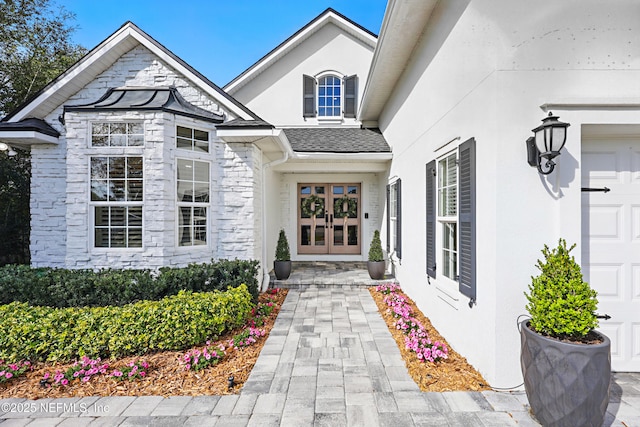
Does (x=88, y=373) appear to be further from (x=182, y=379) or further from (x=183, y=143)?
(x=183, y=143)

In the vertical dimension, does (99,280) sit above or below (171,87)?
below

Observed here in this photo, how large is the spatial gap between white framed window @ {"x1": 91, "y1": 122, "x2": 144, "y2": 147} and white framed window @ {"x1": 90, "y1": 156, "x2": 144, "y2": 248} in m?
0.24

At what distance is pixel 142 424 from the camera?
242cm

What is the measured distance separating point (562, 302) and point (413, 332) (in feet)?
6.61

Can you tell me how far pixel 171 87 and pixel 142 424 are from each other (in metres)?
5.66

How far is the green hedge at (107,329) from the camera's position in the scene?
134 inches

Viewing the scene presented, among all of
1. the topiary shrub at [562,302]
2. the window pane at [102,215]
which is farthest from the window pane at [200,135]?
the topiary shrub at [562,302]

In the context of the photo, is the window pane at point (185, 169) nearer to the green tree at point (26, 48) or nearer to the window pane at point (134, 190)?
the window pane at point (134, 190)

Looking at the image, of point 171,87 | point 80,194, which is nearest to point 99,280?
point 80,194

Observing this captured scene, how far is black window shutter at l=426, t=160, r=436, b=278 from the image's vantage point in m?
4.38

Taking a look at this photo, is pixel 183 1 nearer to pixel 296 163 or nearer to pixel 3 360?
pixel 296 163

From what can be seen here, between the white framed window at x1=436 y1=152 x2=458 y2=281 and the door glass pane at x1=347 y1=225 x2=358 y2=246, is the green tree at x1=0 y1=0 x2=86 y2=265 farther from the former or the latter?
the white framed window at x1=436 y1=152 x2=458 y2=281

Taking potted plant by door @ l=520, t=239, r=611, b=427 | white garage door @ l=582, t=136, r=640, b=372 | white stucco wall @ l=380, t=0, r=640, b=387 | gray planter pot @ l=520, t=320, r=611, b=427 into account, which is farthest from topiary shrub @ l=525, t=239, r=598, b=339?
white garage door @ l=582, t=136, r=640, b=372

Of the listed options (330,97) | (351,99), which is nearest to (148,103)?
(330,97)
